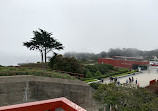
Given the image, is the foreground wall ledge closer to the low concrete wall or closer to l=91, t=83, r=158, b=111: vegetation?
the low concrete wall

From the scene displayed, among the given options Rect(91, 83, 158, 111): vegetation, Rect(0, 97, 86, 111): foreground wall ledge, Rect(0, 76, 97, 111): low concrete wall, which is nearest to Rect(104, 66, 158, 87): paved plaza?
Rect(91, 83, 158, 111): vegetation

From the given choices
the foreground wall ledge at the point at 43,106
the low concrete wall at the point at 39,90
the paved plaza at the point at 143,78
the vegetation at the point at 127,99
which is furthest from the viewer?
the paved plaza at the point at 143,78

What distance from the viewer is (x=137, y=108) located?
33.0 feet

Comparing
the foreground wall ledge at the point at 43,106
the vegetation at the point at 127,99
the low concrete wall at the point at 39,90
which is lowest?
the vegetation at the point at 127,99

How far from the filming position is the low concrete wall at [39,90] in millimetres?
9469

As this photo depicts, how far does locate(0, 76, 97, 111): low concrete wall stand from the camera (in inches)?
373

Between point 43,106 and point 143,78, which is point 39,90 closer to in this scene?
point 43,106

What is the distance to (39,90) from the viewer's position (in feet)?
33.8

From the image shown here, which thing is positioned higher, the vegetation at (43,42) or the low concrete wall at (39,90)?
the vegetation at (43,42)

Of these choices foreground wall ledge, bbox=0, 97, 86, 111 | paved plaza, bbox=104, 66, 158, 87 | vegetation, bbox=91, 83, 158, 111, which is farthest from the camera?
paved plaza, bbox=104, 66, 158, 87

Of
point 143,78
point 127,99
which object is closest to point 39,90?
point 127,99

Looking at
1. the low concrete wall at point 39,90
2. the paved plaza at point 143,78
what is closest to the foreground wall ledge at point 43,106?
the low concrete wall at point 39,90

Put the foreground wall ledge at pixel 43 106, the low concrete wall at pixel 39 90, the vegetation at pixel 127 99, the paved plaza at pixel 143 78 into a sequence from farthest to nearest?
the paved plaza at pixel 143 78 → the vegetation at pixel 127 99 → the low concrete wall at pixel 39 90 → the foreground wall ledge at pixel 43 106

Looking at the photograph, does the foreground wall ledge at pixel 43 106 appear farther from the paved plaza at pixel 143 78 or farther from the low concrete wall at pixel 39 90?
the paved plaza at pixel 143 78
